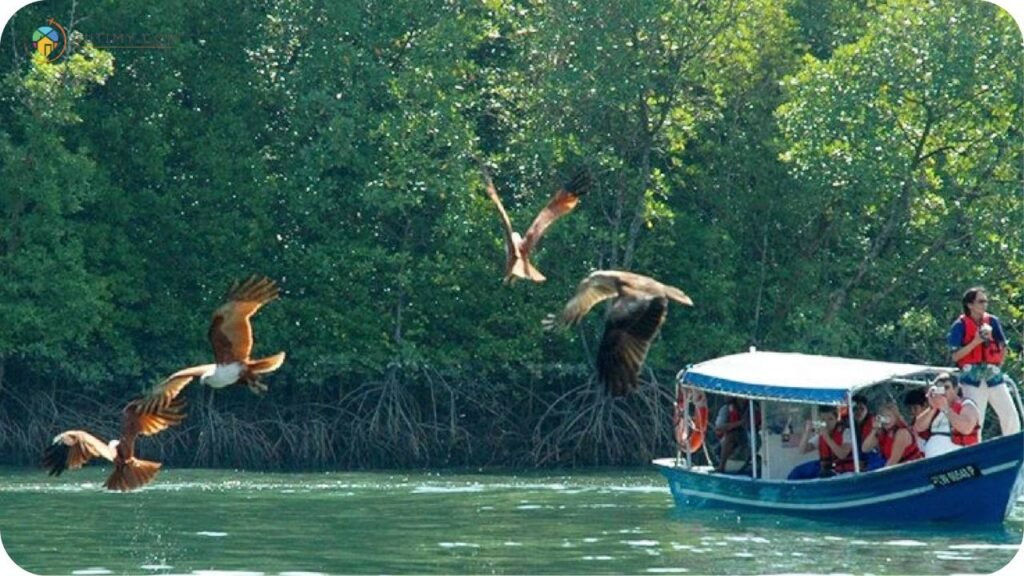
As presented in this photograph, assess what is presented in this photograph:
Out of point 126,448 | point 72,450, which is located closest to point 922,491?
point 126,448

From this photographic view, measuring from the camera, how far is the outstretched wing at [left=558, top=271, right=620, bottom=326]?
63.5 feet

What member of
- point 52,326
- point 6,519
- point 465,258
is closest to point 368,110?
point 465,258

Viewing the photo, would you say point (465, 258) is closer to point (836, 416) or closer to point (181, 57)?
point (181, 57)

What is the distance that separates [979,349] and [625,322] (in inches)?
180

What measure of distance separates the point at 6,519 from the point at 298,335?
11.4 meters

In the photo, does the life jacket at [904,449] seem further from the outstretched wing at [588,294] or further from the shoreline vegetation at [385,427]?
the shoreline vegetation at [385,427]

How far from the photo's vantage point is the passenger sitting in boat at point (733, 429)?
26.8 m

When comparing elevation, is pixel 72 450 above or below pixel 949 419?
below

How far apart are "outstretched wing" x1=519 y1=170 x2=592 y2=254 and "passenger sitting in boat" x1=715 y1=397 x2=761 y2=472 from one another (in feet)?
13.7

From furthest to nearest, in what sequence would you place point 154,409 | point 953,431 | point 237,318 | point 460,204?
1. point 460,204
2. point 953,431
3. point 154,409
4. point 237,318

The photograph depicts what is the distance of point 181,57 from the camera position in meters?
36.3

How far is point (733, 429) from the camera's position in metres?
27.0

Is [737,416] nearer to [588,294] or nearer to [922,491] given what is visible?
[922,491]

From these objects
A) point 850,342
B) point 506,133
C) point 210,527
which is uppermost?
point 506,133
